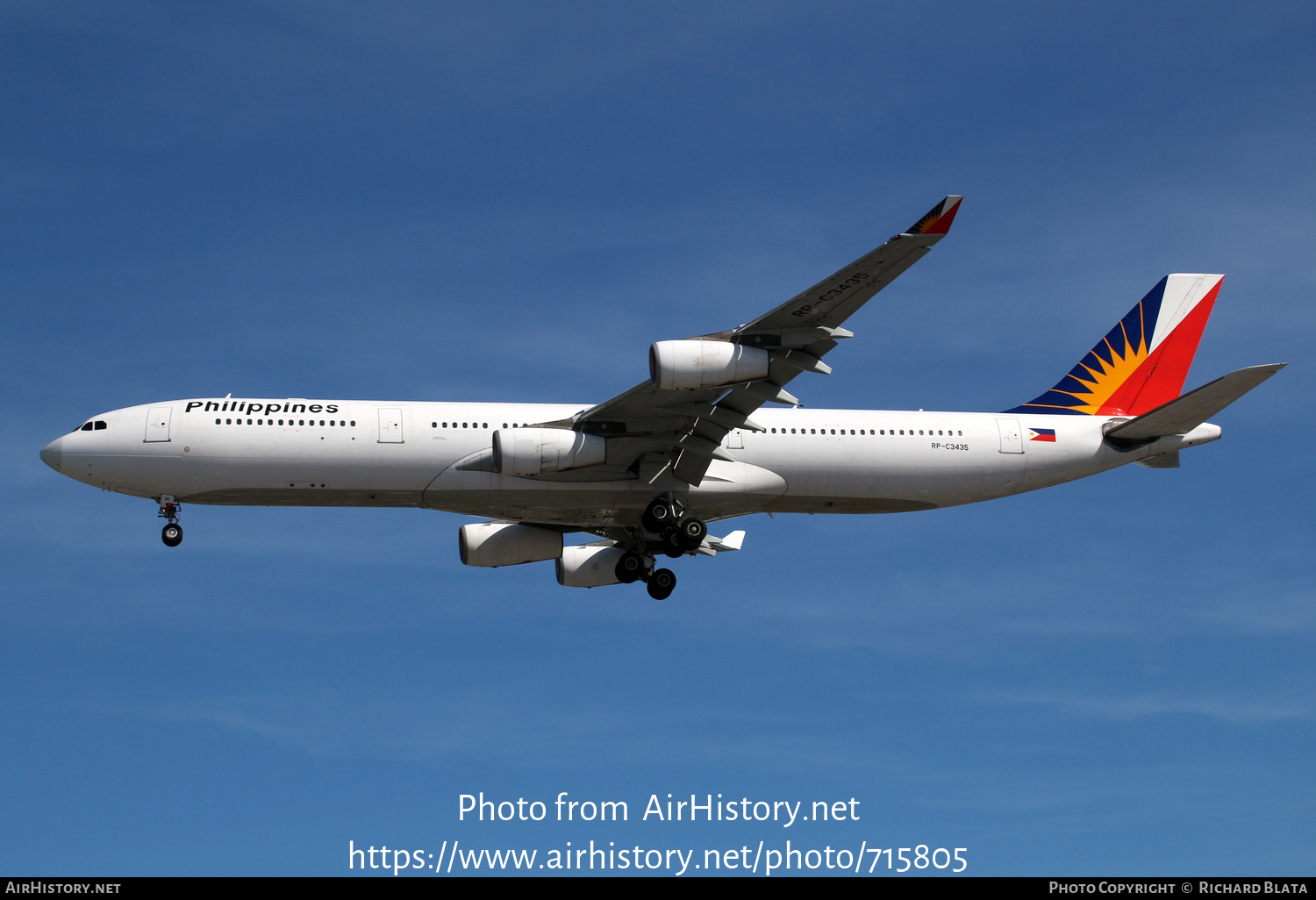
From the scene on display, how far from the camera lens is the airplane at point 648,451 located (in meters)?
35.0

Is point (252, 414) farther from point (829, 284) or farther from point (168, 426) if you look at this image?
point (829, 284)

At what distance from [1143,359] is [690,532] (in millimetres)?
16215

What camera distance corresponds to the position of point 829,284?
101ft

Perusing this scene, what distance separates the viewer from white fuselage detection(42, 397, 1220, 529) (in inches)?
1419

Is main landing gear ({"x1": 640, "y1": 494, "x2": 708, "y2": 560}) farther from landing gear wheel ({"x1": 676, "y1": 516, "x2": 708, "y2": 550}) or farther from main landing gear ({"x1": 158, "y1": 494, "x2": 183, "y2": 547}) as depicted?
main landing gear ({"x1": 158, "y1": 494, "x2": 183, "y2": 547})

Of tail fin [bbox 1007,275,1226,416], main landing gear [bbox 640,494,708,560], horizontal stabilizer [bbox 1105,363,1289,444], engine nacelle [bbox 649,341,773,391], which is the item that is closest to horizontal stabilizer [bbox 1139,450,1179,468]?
horizontal stabilizer [bbox 1105,363,1289,444]

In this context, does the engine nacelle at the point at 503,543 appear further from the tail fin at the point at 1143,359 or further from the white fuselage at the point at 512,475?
the tail fin at the point at 1143,359

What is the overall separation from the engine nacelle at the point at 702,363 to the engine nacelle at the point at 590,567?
11.8 meters

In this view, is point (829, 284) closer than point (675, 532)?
Yes

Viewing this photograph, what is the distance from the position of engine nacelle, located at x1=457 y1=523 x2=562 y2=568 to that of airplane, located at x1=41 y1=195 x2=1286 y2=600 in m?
0.05

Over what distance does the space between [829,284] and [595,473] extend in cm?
952

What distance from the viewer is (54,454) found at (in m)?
36.5

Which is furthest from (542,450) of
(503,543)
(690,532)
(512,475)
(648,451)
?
(503,543)
